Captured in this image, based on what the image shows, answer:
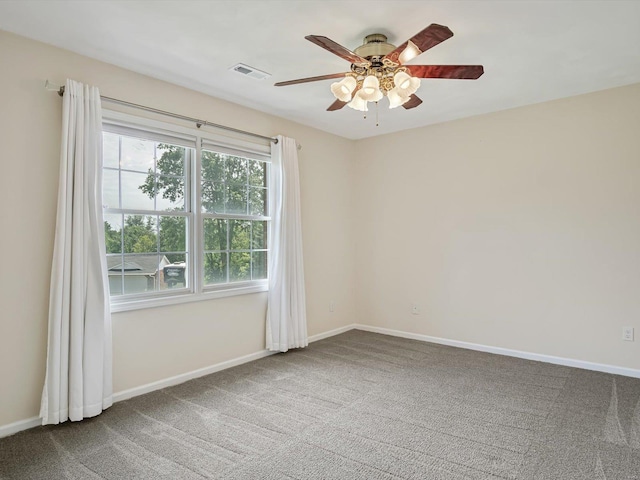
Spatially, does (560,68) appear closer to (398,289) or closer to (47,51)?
(398,289)

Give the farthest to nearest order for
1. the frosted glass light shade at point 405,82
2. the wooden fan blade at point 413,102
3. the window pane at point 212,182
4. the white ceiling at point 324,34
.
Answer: the window pane at point 212,182 < the wooden fan blade at point 413,102 < the frosted glass light shade at point 405,82 < the white ceiling at point 324,34

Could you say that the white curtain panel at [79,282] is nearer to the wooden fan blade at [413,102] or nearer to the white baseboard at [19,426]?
the white baseboard at [19,426]

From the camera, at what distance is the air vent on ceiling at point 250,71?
3.21m

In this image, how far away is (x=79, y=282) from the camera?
110 inches

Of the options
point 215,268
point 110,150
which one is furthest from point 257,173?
point 110,150

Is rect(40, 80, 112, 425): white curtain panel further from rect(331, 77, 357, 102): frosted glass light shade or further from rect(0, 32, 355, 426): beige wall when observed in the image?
rect(331, 77, 357, 102): frosted glass light shade

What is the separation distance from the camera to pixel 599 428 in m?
2.66

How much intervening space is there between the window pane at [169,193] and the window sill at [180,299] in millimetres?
777

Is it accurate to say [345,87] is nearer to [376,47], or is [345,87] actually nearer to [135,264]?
[376,47]

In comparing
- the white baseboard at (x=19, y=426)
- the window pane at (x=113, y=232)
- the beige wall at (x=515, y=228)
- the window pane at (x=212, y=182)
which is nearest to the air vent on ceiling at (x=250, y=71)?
the window pane at (x=212, y=182)

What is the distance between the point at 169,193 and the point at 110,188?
491 mm

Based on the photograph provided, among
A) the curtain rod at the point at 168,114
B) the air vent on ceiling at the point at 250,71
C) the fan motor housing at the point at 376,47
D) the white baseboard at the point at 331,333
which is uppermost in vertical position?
the air vent on ceiling at the point at 250,71

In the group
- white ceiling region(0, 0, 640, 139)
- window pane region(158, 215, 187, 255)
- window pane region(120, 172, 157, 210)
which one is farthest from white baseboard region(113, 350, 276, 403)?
white ceiling region(0, 0, 640, 139)

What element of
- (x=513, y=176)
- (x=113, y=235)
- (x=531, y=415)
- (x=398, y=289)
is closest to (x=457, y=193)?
(x=513, y=176)
